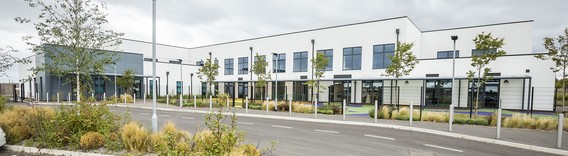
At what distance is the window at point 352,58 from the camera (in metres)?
26.0

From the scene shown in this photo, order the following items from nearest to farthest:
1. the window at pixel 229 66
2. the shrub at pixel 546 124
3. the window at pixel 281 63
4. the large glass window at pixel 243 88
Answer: the shrub at pixel 546 124, the window at pixel 281 63, the large glass window at pixel 243 88, the window at pixel 229 66

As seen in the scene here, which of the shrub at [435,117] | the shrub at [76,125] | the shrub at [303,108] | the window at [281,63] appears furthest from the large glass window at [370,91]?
the shrub at [76,125]

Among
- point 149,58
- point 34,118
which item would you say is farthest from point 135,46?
point 34,118

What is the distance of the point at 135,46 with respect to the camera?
3931 centimetres

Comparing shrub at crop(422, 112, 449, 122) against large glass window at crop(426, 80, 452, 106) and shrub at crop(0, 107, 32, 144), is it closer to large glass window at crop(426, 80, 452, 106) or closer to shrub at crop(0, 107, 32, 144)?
large glass window at crop(426, 80, 452, 106)

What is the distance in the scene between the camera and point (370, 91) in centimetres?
2505

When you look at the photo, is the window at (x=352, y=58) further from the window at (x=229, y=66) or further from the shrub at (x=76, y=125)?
the shrub at (x=76, y=125)

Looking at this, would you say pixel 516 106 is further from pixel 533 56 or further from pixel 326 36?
pixel 326 36

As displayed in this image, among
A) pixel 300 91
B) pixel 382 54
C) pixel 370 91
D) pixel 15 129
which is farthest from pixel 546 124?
pixel 300 91

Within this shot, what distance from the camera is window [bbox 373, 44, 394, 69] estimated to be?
942 inches

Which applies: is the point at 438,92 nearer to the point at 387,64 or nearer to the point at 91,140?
the point at 387,64

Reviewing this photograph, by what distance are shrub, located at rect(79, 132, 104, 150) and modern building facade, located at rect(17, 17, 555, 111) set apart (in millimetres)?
14061

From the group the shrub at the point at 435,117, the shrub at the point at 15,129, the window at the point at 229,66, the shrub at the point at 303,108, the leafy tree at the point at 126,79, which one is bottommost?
the shrub at the point at 303,108

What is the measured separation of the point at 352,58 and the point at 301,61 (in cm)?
622
